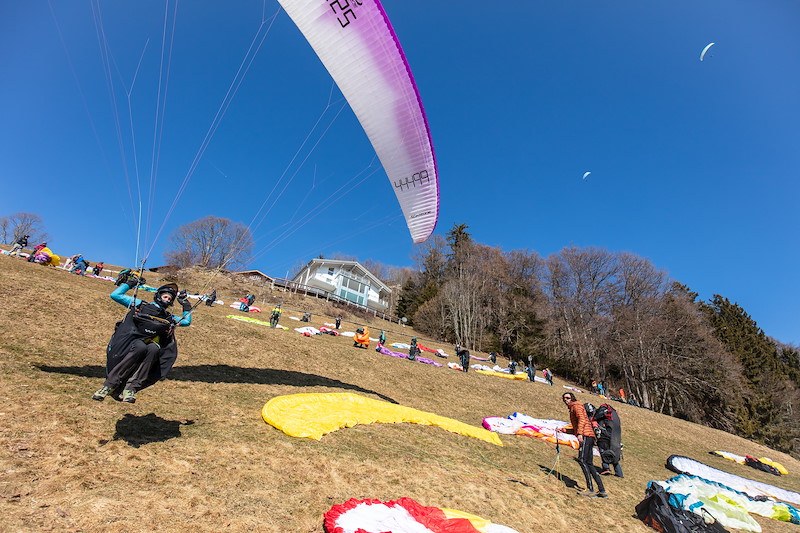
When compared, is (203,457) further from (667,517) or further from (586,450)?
(667,517)

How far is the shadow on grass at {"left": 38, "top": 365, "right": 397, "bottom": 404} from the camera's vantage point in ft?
21.1

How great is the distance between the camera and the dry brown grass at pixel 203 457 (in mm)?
3162

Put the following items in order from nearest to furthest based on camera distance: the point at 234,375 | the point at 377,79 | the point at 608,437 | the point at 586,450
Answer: the point at 586,450, the point at 377,79, the point at 608,437, the point at 234,375

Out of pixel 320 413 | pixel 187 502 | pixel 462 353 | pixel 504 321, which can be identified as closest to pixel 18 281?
pixel 320 413

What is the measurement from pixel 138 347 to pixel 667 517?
7.70 metres

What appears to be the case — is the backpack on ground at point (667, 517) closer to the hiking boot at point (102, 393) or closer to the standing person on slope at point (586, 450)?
the standing person on slope at point (586, 450)

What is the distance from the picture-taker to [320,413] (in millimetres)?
6820

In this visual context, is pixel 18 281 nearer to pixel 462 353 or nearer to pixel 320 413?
pixel 320 413

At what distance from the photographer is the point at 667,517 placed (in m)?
4.95

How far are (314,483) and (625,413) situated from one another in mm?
21129

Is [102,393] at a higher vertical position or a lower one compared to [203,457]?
higher

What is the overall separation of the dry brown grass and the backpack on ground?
0.23 metres

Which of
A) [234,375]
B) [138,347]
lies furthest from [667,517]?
[234,375]

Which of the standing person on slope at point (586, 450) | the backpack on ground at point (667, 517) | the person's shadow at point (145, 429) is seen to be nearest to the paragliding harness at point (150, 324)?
the person's shadow at point (145, 429)
